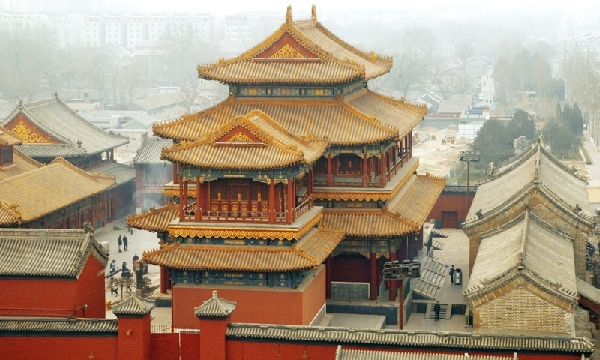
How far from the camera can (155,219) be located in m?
50.1

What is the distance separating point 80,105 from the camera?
143000 mm

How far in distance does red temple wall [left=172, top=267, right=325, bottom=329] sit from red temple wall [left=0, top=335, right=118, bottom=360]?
4.34 metres

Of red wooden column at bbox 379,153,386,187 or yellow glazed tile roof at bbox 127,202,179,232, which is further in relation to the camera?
red wooden column at bbox 379,153,386,187

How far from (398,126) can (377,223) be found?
5757 mm

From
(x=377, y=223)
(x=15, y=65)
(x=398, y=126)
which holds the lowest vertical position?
(x=377, y=223)

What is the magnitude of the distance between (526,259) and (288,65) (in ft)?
43.3

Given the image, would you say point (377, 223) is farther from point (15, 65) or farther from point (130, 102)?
point (15, 65)

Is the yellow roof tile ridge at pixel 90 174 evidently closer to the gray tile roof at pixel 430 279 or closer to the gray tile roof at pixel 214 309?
the gray tile roof at pixel 430 279

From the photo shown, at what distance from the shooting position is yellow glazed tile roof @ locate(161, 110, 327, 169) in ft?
147

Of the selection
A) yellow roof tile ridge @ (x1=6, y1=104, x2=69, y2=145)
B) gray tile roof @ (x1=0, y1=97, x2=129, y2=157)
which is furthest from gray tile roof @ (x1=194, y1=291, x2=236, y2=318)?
yellow roof tile ridge @ (x1=6, y1=104, x2=69, y2=145)

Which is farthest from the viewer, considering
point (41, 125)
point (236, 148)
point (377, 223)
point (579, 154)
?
point (579, 154)

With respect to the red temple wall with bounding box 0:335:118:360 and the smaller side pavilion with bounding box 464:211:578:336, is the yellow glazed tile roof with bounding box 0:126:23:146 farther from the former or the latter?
the smaller side pavilion with bounding box 464:211:578:336

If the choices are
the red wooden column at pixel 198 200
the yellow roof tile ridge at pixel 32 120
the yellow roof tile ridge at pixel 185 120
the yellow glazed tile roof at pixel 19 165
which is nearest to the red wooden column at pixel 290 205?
the red wooden column at pixel 198 200

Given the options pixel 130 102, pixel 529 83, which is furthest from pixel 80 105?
pixel 529 83
